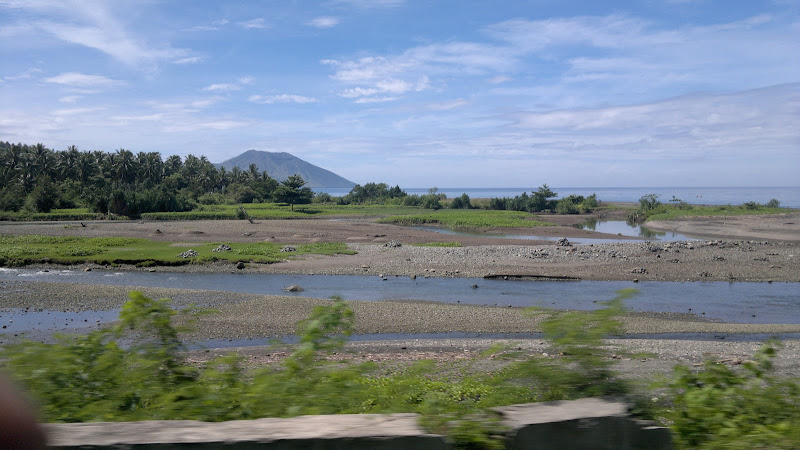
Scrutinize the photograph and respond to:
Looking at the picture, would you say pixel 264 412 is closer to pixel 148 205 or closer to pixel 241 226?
pixel 241 226

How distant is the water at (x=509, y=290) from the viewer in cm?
2334

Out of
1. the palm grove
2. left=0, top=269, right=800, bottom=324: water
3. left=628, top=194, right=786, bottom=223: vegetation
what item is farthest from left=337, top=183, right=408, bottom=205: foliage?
left=0, top=269, right=800, bottom=324: water

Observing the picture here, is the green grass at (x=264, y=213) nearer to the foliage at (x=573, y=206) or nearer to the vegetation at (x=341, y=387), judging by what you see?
the foliage at (x=573, y=206)

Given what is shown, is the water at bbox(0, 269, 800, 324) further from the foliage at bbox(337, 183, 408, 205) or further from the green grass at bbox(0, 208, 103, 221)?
the foliage at bbox(337, 183, 408, 205)

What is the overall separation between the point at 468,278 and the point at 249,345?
17.3m

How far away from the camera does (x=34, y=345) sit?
3447mm

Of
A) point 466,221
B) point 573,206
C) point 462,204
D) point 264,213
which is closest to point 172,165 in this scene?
point 264,213

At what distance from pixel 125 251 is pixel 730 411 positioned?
43017 millimetres

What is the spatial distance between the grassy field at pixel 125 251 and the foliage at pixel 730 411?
3540 centimetres

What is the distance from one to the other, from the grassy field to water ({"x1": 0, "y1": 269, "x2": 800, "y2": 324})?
2.96 metres

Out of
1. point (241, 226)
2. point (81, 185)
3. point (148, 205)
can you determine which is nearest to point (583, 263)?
point (241, 226)

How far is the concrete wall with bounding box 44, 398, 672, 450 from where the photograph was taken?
2.41 metres

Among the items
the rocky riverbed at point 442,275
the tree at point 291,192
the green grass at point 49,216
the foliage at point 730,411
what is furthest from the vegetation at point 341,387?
the tree at point 291,192

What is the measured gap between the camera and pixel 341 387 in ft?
10.8
